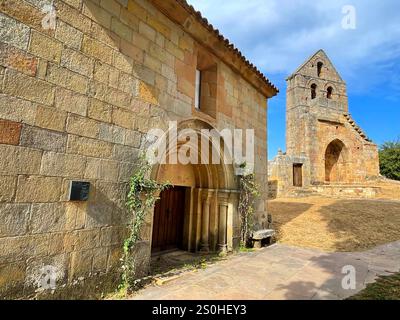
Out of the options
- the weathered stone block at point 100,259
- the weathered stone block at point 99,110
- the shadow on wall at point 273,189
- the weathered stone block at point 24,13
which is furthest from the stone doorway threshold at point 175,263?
the shadow on wall at point 273,189

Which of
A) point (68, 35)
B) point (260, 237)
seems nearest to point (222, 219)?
point (260, 237)

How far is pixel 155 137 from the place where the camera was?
3809mm

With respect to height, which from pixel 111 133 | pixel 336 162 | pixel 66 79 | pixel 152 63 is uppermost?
pixel 336 162

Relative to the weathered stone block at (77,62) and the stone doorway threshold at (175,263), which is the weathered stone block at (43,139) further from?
the stone doorway threshold at (175,263)

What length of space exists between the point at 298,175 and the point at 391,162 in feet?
53.9

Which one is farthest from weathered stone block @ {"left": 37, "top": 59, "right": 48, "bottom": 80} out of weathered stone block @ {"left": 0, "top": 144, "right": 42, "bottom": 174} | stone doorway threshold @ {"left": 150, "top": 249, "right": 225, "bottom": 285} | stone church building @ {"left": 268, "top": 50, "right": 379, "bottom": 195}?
stone church building @ {"left": 268, "top": 50, "right": 379, "bottom": 195}

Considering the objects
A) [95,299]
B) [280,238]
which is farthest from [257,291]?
[280,238]

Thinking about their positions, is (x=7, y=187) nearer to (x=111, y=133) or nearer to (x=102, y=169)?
(x=102, y=169)

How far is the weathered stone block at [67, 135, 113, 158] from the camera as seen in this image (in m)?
2.82

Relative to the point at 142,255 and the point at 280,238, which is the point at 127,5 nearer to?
the point at 142,255

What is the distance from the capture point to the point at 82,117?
293cm

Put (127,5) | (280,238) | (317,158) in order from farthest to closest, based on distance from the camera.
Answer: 1. (317,158)
2. (280,238)
3. (127,5)

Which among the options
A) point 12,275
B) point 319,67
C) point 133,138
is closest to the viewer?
point 12,275

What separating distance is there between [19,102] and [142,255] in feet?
8.06
